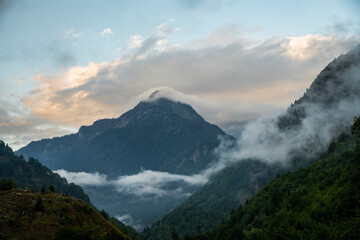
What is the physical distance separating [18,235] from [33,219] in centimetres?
800

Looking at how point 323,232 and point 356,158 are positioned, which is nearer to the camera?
point 323,232

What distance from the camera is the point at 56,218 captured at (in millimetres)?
103625

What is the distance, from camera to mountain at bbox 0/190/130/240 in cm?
9306

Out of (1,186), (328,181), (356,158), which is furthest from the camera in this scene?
(328,181)

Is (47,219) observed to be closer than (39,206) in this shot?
Yes

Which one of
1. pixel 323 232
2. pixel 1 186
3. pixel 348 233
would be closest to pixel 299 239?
pixel 323 232

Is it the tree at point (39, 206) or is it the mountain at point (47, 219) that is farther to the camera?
the tree at point (39, 206)

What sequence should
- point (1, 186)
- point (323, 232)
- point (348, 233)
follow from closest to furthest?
point (348, 233)
point (323, 232)
point (1, 186)

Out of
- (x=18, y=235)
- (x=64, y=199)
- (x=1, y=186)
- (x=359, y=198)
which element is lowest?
(x=359, y=198)

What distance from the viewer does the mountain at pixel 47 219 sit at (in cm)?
9306

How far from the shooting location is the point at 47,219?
101m

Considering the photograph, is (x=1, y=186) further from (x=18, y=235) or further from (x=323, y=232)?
(x=323, y=232)

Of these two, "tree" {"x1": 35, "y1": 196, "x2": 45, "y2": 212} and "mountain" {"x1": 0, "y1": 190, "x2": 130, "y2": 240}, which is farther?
"tree" {"x1": 35, "y1": 196, "x2": 45, "y2": 212}

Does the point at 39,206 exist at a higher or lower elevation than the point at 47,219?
higher
